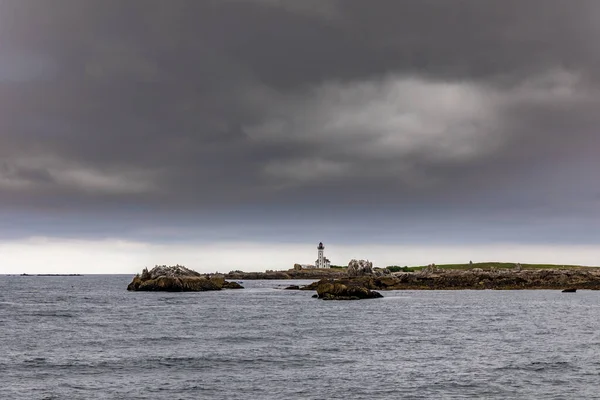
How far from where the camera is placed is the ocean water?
96.6 ft

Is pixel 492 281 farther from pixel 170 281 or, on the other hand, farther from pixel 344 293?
pixel 170 281

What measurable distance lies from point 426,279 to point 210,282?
A: 214 feet

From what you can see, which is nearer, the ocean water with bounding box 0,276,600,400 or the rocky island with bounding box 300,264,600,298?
the ocean water with bounding box 0,276,600,400

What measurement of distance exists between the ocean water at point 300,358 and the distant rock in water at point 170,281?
236 feet

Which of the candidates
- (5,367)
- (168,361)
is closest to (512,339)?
(168,361)

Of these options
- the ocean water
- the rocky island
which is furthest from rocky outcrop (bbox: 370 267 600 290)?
the ocean water

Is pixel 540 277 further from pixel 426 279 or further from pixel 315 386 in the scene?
pixel 315 386

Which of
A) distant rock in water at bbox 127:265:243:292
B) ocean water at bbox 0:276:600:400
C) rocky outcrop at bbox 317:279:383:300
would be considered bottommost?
ocean water at bbox 0:276:600:400

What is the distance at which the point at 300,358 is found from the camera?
128 ft

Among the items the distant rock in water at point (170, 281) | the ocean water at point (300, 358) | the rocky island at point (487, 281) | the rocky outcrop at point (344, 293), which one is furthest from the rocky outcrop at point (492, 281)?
the ocean water at point (300, 358)

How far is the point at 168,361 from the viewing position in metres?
37.8

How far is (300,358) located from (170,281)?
107110 millimetres

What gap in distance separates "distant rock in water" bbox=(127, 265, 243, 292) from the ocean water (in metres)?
72.1

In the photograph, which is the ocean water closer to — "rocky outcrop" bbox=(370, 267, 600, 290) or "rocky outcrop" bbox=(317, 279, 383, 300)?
"rocky outcrop" bbox=(317, 279, 383, 300)
